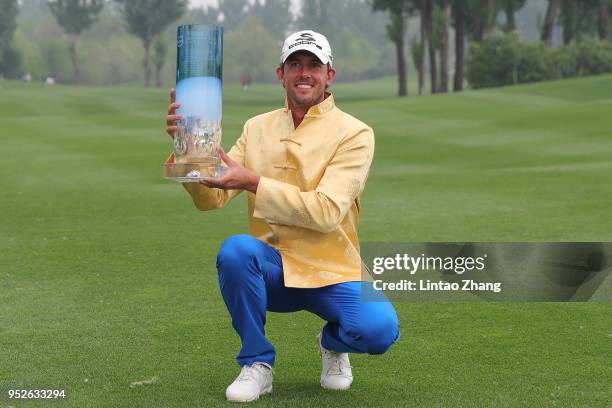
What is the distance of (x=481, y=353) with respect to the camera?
6.66 metres

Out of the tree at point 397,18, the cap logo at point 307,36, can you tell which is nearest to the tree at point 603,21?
the tree at point 397,18

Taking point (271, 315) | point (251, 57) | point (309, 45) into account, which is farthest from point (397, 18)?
point (251, 57)

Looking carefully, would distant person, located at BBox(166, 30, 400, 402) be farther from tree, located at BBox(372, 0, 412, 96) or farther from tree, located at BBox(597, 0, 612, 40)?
tree, located at BBox(597, 0, 612, 40)

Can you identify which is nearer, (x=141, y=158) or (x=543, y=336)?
(x=543, y=336)

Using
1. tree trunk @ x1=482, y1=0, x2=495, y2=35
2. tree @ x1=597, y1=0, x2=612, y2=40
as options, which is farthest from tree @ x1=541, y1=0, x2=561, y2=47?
tree @ x1=597, y1=0, x2=612, y2=40

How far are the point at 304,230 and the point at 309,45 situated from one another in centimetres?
88

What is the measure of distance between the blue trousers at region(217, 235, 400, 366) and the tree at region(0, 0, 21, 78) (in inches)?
3890

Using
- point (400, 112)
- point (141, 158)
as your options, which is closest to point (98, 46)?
point (400, 112)

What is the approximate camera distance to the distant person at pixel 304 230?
543 centimetres

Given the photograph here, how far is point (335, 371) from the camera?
5.82 metres

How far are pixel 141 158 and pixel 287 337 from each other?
16189 mm

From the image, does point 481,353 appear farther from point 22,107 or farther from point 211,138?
point 22,107

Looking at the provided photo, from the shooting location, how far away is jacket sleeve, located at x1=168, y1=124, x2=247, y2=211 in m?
5.64

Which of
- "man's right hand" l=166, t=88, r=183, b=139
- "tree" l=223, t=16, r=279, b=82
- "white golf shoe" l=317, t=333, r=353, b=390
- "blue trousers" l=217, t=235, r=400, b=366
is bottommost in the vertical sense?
"tree" l=223, t=16, r=279, b=82
